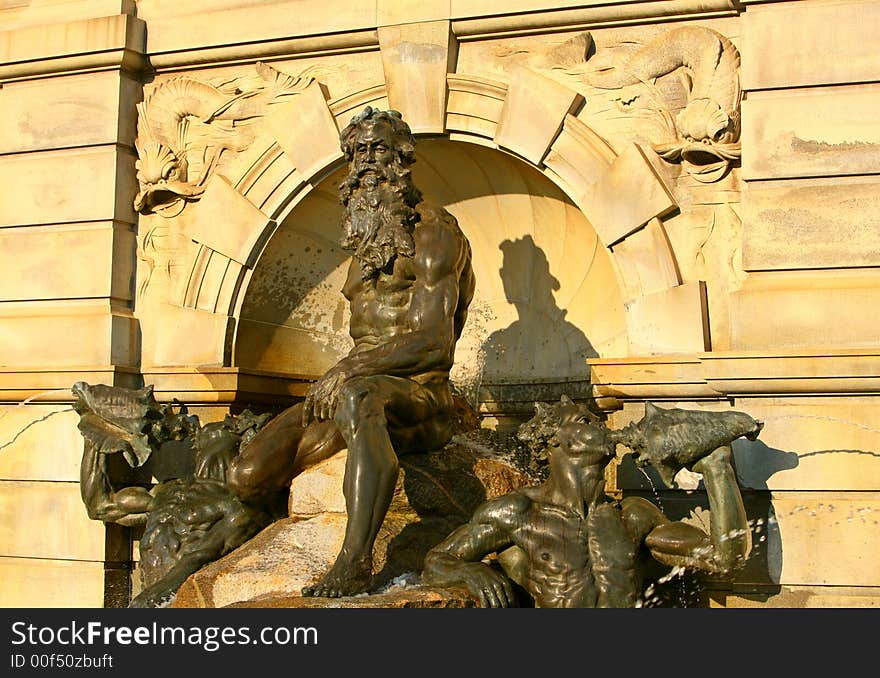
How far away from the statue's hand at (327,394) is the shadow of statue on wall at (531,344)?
8.19 ft

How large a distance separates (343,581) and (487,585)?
0.65 m

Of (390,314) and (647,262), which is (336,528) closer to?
(390,314)

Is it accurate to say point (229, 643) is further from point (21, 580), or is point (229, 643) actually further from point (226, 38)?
point (226, 38)

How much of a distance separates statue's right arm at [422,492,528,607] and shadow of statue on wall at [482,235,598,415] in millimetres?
2531

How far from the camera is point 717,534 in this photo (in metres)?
6.26

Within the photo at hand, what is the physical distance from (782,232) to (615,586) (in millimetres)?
2174

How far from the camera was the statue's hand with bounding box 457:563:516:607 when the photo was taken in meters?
6.08

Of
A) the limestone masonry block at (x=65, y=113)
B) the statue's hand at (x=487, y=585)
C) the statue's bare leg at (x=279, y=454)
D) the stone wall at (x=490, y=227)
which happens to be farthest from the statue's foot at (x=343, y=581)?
the limestone masonry block at (x=65, y=113)

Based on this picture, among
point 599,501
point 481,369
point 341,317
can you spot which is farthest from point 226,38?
point 599,501

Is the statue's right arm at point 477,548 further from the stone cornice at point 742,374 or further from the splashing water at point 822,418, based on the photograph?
the splashing water at point 822,418

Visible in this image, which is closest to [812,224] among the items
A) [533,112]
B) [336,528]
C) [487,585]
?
[533,112]

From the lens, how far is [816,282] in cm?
708

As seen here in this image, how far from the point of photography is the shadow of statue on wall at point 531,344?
896 cm

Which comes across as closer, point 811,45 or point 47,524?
point 811,45
